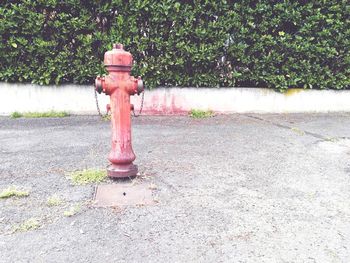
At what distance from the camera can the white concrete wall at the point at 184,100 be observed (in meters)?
6.60

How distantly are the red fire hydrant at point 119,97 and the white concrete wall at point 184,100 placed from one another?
339 cm

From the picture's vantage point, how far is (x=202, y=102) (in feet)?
22.7

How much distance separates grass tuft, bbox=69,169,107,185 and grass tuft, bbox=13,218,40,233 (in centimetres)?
77

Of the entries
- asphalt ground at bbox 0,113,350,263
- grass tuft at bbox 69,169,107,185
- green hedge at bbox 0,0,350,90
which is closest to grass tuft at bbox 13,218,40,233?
asphalt ground at bbox 0,113,350,263

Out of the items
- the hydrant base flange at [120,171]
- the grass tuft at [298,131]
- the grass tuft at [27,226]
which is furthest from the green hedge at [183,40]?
the grass tuft at [27,226]

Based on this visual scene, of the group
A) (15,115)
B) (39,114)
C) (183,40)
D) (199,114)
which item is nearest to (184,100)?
(199,114)

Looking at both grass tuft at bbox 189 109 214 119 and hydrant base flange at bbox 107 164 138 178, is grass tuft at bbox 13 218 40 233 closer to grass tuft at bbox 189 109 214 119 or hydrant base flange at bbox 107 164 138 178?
hydrant base flange at bbox 107 164 138 178

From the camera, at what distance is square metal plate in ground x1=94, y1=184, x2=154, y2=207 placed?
296 centimetres

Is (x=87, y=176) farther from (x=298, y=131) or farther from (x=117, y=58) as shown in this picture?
(x=298, y=131)

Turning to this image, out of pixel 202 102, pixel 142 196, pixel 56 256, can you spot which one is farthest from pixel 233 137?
pixel 56 256

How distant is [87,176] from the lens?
354 cm

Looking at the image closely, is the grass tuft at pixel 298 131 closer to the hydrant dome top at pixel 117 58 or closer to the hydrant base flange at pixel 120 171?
the hydrant base flange at pixel 120 171

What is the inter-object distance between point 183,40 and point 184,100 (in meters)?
1.12

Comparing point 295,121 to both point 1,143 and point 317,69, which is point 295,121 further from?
point 1,143
